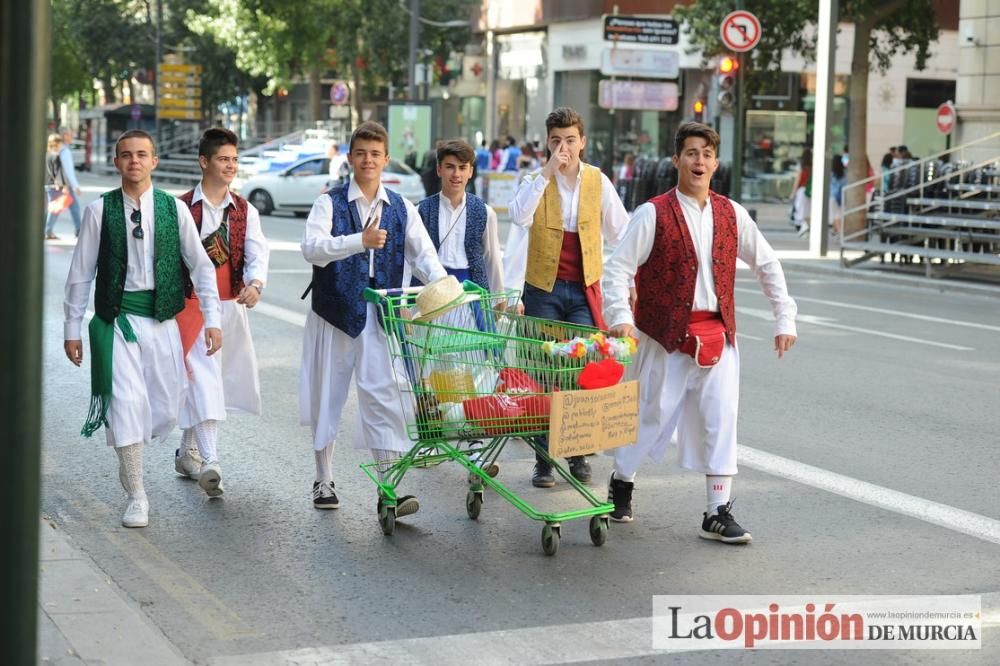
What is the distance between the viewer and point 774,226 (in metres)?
35.5

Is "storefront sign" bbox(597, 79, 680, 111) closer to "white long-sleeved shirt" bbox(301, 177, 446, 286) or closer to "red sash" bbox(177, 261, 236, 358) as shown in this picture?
"red sash" bbox(177, 261, 236, 358)

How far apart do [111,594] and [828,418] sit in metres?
5.74

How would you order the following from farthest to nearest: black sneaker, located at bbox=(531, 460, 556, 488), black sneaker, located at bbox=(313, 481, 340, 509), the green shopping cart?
black sneaker, located at bbox=(531, 460, 556, 488) → black sneaker, located at bbox=(313, 481, 340, 509) → the green shopping cart

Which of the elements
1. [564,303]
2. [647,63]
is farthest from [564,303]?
[647,63]

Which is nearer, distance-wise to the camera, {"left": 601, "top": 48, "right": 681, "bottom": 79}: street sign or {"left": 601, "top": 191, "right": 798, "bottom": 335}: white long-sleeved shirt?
{"left": 601, "top": 191, "right": 798, "bottom": 335}: white long-sleeved shirt

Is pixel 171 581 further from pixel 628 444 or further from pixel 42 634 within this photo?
pixel 628 444

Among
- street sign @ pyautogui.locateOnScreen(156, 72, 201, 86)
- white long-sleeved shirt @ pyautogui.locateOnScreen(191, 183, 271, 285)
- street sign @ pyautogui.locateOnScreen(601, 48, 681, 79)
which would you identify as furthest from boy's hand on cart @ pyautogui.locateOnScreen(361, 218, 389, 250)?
street sign @ pyautogui.locateOnScreen(156, 72, 201, 86)

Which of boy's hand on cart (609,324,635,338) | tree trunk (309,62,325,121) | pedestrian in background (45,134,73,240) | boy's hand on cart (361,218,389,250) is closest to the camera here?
boy's hand on cart (609,324,635,338)

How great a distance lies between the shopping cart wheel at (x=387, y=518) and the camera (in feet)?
23.1

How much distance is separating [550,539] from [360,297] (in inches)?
59.0

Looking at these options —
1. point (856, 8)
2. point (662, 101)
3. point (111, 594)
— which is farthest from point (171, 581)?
point (662, 101)

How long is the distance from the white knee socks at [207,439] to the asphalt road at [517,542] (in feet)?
0.82

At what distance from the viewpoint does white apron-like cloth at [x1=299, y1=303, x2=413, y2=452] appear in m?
7.21

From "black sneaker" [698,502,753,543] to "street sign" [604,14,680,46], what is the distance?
2708cm
